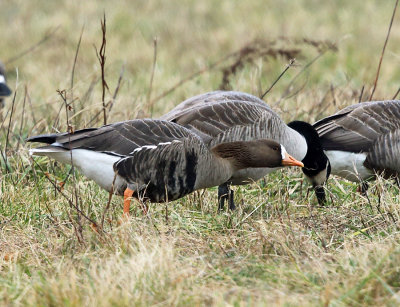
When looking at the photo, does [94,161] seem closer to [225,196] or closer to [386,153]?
[225,196]

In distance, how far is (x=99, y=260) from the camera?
4117 millimetres

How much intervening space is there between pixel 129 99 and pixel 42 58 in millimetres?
4636

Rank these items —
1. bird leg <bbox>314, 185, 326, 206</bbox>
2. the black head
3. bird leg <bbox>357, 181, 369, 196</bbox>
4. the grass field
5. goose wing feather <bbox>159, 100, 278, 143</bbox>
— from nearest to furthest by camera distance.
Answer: the grass field, bird leg <bbox>357, 181, 369, 196</bbox>, bird leg <bbox>314, 185, 326, 206</bbox>, goose wing feather <bbox>159, 100, 278, 143</bbox>, the black head

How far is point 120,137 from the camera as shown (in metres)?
5.25

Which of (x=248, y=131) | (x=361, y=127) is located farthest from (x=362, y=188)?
(x=248, y=131)

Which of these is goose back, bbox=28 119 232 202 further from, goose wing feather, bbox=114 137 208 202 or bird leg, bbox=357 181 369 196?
bird leg, bbox=357 181 369 196

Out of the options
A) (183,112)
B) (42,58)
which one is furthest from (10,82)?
(183,112)

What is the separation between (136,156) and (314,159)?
1.68m

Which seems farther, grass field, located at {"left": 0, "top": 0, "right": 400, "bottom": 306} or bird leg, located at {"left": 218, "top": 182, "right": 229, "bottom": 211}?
bird leg, located at {"left": 218, "top": 182, "right": 229, "bottom": 211}

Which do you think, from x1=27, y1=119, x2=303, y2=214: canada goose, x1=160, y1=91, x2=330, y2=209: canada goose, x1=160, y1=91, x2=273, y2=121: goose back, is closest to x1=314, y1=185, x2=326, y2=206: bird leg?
x1=160, y1=91, x2=330, y2=209: canada goose

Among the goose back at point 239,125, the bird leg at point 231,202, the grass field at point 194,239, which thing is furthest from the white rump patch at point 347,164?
the bird leg at point 231,202

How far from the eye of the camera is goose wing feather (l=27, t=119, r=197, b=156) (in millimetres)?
5191

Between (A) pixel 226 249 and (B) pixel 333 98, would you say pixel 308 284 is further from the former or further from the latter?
(B) pixel 333 98

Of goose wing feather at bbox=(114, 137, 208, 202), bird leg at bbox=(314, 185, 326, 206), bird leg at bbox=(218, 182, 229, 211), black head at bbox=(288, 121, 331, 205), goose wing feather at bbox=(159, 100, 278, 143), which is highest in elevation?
goose wing feather at bbox=(159, 100, 278, 143)
